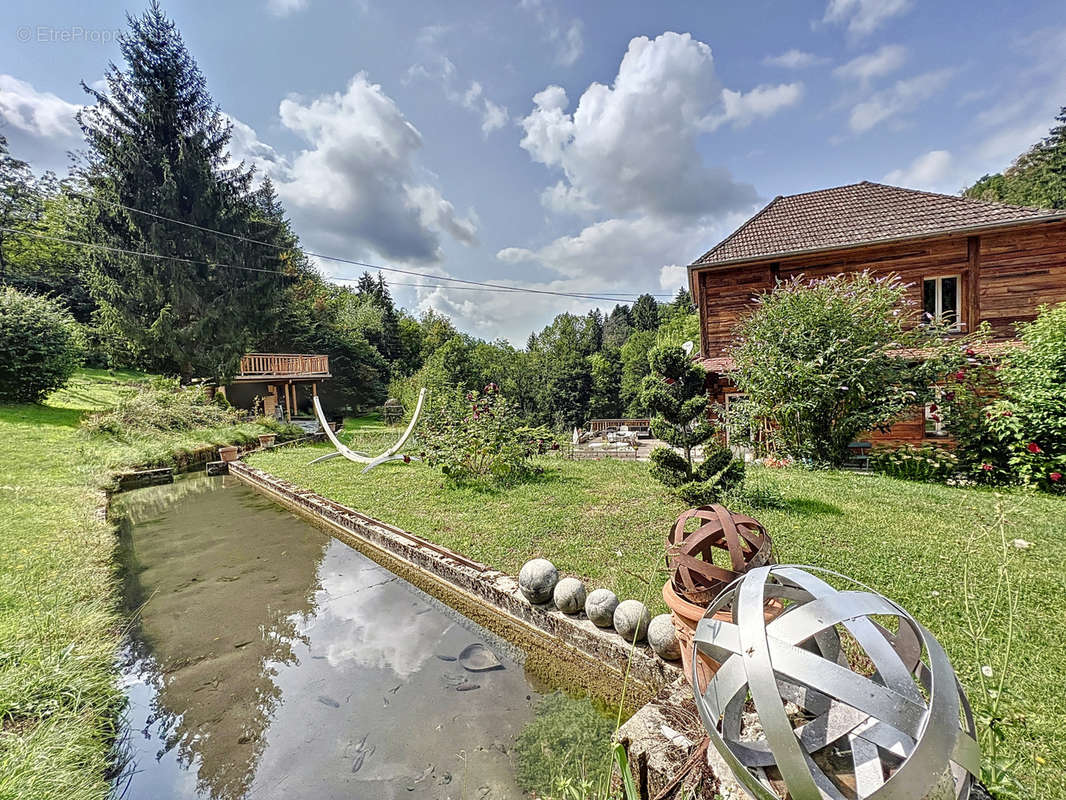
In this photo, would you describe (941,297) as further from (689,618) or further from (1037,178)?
(1037,178)

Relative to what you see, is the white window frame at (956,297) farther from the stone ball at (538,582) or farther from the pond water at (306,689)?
the pond water at (306,689)

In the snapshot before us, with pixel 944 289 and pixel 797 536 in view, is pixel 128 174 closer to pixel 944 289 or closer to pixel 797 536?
pixel 797 536

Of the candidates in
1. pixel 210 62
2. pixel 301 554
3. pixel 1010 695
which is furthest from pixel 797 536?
pixel 210 62

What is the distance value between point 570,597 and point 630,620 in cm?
51

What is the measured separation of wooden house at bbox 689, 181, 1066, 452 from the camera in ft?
27.6

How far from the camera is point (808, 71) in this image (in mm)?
7789

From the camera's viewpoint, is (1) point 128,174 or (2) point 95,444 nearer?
(2) point 95,444

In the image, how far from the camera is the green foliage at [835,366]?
6.69 meters

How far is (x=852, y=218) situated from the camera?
32.3 ft

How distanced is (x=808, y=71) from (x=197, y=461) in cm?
1635

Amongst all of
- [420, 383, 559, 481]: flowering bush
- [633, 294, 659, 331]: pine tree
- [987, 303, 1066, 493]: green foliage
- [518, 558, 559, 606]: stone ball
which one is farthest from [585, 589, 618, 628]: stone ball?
Result: [633, 294, 659, 331]: pine tree

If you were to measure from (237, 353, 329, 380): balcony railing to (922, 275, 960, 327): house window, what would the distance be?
65.6 ft

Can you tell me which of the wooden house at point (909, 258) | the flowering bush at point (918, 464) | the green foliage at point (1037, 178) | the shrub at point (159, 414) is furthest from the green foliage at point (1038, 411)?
the green foliage at point (1037, 178)

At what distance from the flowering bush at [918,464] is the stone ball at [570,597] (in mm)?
6798
